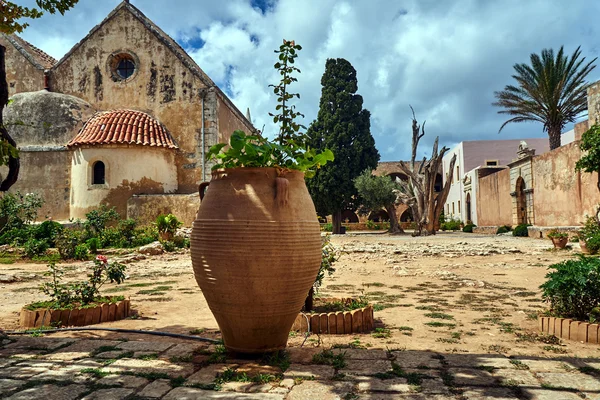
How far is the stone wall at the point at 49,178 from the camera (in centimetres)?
1480

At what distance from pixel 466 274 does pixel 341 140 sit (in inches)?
726

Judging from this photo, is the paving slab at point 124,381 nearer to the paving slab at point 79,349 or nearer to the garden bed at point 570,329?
the paving slab at point 79,349

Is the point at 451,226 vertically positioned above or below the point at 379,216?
below

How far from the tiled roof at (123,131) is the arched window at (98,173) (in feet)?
2.48

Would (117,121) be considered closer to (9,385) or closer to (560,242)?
(9,385)

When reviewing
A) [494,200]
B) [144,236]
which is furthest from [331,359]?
[494,200]

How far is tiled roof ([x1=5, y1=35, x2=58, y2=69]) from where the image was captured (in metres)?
16.7

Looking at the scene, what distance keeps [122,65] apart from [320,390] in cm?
1621

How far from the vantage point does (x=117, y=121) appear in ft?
47.0

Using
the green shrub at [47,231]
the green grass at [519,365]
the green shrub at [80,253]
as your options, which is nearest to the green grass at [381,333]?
the green grass at [519,365]

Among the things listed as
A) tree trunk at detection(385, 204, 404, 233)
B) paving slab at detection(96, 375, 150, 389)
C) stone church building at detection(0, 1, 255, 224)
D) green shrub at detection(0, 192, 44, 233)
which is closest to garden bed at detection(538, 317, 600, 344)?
paving slab at detection(96, 375, 150, 389)

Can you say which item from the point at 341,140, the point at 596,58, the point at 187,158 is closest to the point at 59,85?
the point at 187,158

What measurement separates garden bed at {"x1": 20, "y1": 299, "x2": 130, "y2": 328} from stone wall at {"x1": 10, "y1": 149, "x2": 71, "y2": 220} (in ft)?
39.1

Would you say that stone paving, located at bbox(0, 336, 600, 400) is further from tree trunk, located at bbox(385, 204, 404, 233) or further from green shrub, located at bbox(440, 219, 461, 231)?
green shrub, located at bbox(440, 219, 461, 231)
